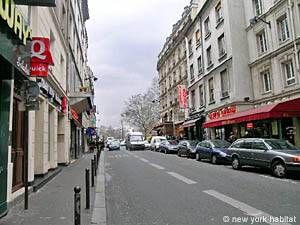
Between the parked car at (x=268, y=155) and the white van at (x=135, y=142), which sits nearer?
the parked car at (x=268, y=155)

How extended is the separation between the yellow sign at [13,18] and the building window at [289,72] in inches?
654

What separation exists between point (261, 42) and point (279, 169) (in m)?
13.7

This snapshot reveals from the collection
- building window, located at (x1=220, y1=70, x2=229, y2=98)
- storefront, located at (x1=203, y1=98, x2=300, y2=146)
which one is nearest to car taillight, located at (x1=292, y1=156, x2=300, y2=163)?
storefront, located at (x1=203, y1=98, x2=300, y2=146)

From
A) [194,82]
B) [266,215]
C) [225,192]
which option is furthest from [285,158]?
Result: [194,82]

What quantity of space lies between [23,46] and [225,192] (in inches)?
260

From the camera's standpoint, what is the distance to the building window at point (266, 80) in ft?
74.6

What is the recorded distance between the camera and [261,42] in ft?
78.6

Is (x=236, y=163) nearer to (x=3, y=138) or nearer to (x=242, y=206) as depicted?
(x=242, y=206)

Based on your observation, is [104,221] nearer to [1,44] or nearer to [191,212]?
[191,212]

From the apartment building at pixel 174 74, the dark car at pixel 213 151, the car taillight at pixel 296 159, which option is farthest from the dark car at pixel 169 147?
the car taillight at pixel 296 159

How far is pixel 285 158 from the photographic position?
12648 millimetres

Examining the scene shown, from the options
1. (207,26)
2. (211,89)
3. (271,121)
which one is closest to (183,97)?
(211,89)

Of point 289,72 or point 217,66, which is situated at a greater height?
point 217,66

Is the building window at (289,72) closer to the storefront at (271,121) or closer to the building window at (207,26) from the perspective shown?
the storefront at (271,121)
